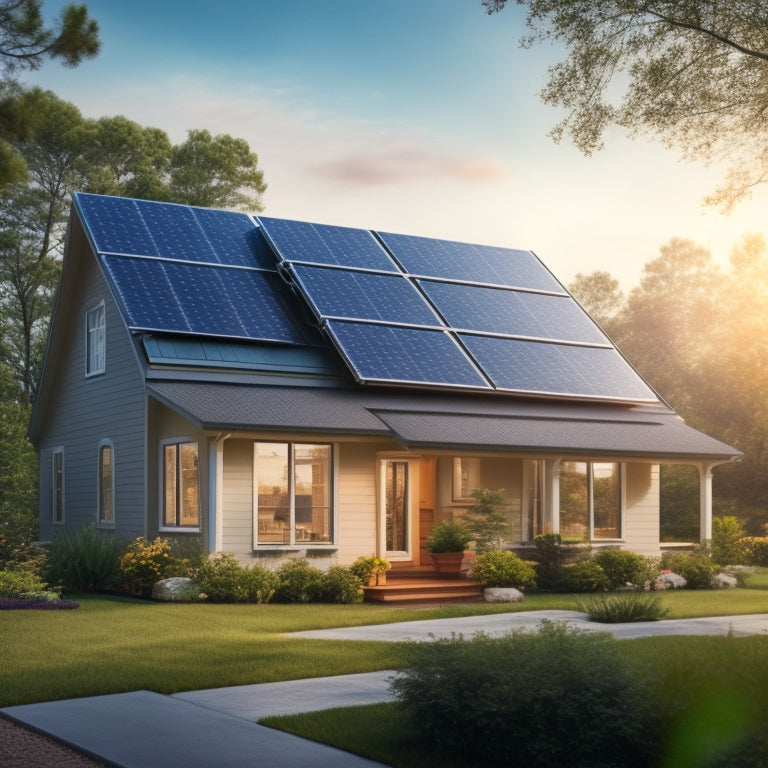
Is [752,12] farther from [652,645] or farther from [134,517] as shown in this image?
[134,517]

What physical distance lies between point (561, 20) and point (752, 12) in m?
2.01

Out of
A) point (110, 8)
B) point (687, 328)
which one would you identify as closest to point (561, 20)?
point (110, 8)

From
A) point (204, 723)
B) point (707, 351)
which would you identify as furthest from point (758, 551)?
point (707, 351)

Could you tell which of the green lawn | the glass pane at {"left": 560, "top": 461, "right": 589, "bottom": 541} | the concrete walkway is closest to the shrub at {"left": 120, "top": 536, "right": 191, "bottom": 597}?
the green lawn

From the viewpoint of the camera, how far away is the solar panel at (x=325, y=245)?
23672 mm

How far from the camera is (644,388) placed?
980 inches

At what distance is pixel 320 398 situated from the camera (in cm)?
2038

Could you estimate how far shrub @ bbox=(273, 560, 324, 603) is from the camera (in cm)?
1803

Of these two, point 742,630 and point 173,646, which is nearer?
point 173,646

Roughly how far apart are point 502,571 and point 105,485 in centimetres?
836

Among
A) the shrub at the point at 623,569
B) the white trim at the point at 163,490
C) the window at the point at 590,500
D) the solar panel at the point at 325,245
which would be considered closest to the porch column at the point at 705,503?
the window at the point at 590,500

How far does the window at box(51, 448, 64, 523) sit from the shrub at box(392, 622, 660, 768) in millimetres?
18611

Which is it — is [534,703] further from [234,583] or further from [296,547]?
[296,547]

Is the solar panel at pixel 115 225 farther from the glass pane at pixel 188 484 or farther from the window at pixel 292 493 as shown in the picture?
the window at pixel 292 493
